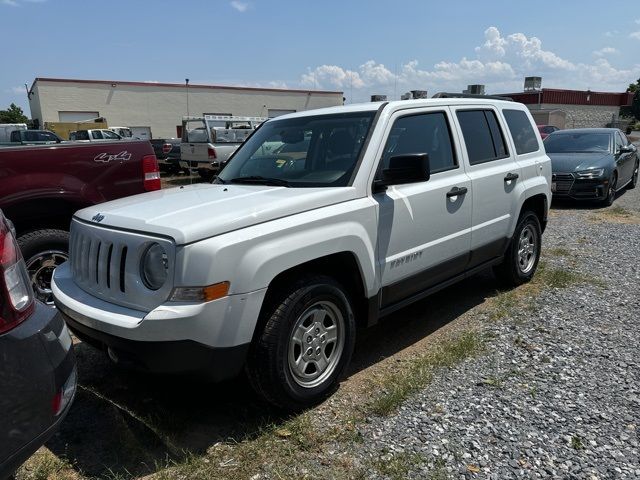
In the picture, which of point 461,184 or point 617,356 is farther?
point 461,184

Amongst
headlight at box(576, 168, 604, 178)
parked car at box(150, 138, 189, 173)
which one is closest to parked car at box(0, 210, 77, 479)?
headlight at box(576, 168, 604, 178)

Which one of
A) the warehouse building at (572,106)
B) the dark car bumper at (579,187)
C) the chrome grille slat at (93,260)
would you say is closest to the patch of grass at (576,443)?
the chrome grille slat at (93,260)

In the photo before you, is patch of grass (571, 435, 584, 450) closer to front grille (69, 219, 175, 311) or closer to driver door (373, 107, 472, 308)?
driver door (373, 107, 472, 308)

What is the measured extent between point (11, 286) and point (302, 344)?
65.2 inches

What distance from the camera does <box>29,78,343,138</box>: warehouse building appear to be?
37.4 meters

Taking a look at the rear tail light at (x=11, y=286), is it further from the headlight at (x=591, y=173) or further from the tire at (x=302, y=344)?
the headlight at (x=591, y=173)

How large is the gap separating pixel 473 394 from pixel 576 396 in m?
0.66

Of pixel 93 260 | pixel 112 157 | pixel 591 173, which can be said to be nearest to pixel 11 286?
pixel 93 260

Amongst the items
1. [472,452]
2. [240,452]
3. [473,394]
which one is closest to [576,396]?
[473,394]

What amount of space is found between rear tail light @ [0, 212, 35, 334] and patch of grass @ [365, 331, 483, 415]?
208cm

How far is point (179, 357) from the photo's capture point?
8.73 feet

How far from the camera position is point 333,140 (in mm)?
3949

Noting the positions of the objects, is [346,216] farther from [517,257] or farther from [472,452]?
[517,257]

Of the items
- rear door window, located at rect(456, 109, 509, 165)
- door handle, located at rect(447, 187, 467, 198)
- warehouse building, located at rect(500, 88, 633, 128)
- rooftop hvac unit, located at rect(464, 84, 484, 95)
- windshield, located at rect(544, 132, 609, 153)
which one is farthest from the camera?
warehouse building, located at rect(500, 88, 633, 128)
